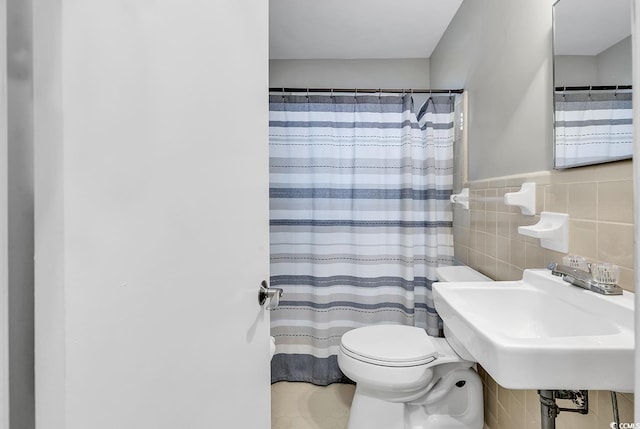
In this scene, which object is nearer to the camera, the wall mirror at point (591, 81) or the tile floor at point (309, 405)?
the wall mirror at point (591, 81)

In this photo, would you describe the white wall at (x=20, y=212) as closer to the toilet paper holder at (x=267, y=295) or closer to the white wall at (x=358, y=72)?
the toilet paper holder at (x=267, y=295)

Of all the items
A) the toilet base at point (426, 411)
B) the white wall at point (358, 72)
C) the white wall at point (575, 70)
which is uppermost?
the white wall at point (358, 72)

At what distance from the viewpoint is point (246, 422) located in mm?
714

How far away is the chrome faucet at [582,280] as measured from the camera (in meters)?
0.91

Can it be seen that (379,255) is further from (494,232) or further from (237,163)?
(237,163)

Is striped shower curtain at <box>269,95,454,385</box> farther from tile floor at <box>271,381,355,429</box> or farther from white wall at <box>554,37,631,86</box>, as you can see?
white wall at <box>554,37,631,86</box>

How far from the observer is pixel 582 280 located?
98 cm

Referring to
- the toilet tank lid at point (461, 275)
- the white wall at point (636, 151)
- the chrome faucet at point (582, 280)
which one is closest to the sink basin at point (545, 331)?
the chrome faucet at point (582, 280)

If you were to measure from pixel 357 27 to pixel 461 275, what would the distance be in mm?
1763

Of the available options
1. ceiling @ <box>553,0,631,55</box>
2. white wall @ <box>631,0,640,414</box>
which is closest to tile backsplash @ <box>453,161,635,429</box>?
ceiling @ <box>553,0,631,55</box>

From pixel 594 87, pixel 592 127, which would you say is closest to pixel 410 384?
pixel 592 127

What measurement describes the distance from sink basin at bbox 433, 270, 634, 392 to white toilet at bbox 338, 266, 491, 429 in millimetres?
492

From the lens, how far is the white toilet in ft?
4.90

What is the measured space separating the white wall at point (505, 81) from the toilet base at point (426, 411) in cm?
104
